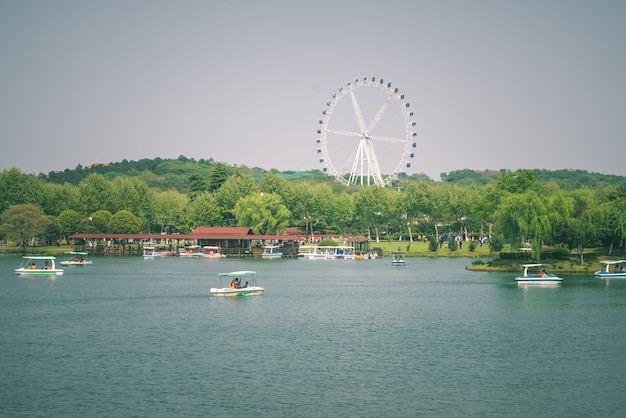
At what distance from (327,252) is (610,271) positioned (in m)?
61.2

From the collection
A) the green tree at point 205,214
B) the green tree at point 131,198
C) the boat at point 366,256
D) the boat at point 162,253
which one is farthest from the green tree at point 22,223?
the boat at point 366,256

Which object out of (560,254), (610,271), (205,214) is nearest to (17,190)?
(205,214)

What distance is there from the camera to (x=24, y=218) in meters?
130

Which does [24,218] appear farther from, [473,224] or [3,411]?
[3,411]

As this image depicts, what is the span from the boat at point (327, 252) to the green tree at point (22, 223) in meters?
44.5

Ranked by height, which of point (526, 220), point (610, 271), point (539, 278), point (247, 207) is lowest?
point (539, 278)

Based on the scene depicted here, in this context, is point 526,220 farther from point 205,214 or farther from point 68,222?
point 68,222

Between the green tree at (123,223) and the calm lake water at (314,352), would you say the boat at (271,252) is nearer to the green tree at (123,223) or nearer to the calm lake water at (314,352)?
the green tree at (123,223)

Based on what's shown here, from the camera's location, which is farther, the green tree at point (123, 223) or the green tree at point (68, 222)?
the green tree at point (123, 223)

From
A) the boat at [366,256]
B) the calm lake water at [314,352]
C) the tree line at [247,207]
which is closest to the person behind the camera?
the calm lake water at [314,352]

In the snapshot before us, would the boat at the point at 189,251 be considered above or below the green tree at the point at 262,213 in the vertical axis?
below

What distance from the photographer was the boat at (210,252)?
13299 centimetres

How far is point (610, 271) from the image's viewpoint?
82.1 metres

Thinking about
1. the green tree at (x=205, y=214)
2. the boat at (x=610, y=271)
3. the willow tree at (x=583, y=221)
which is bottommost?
the boat at (x=610, y=271)
